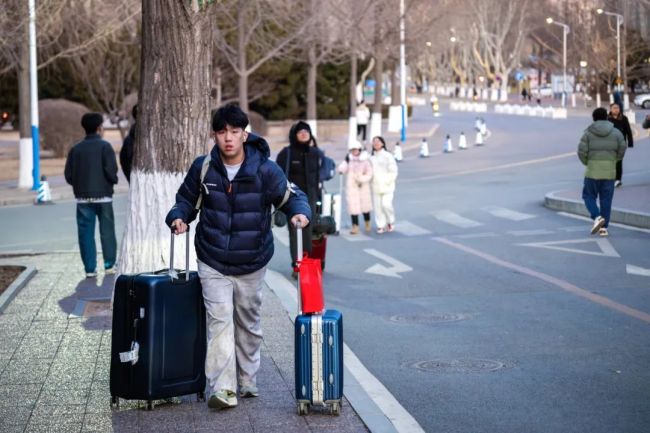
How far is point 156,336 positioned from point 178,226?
2.14 feet

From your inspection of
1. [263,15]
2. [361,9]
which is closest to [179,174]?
[263,15]

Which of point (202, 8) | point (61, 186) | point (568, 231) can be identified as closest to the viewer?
point (202, 8)

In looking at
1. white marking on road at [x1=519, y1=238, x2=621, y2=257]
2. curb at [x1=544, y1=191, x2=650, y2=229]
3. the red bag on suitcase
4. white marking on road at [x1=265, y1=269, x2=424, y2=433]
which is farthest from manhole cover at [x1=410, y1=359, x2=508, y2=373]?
curb at [x1=544, y1=191, x2=650, y2=229]

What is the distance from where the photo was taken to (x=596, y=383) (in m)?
8.77

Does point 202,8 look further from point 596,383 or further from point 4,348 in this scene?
point 596,383

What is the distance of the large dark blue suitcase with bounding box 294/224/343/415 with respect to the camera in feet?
24.6

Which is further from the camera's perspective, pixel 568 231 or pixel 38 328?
pixel 568 231

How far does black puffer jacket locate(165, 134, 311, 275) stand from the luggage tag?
64 centimetres

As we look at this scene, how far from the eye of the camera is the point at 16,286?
43.6 ft

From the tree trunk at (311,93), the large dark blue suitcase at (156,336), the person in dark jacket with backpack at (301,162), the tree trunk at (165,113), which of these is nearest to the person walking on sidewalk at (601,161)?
the person in dark jacket with backpack at (301,162)

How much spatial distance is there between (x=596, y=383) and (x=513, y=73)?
163 meters

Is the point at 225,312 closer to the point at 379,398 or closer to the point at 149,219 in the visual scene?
the point at 379,398

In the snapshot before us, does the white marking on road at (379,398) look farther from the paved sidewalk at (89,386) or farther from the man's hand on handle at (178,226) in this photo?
the man's hand on handle at (178,226)

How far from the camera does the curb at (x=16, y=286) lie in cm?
1220
